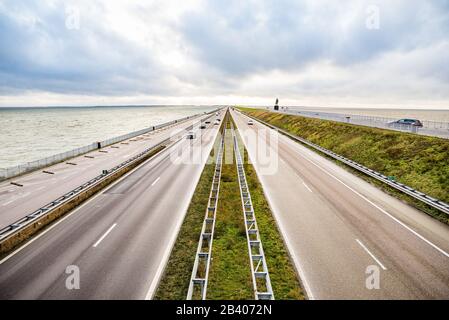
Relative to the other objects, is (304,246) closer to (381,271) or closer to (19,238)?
(381,271)

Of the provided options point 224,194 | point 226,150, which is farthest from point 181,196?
point 226,150

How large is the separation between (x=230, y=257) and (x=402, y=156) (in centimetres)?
2509

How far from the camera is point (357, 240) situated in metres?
13.6

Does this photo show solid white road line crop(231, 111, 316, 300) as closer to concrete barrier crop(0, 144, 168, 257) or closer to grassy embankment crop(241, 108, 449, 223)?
grassy embankment crop(241, 108, 449, 223)

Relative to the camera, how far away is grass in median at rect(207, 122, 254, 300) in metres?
9.99

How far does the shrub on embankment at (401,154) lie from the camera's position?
21672mm

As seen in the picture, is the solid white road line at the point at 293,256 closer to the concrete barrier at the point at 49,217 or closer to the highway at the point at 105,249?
the highway at the point at 105,249

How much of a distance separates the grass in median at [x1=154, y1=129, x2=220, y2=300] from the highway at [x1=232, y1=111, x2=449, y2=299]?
4849 mm

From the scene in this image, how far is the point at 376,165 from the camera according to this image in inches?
1129

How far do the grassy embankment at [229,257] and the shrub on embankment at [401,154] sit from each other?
46.6 ft


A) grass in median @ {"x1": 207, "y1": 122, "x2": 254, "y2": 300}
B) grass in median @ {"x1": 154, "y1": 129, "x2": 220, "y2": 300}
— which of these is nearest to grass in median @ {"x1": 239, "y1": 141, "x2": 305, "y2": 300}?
grass in median @ {"x1": 207, "y1": 122, "x2": 254, "y2": 300}

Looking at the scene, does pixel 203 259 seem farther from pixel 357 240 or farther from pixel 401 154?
pixel 401 154

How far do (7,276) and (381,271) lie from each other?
52.2ft

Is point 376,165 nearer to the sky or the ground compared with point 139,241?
nearer to the sky
